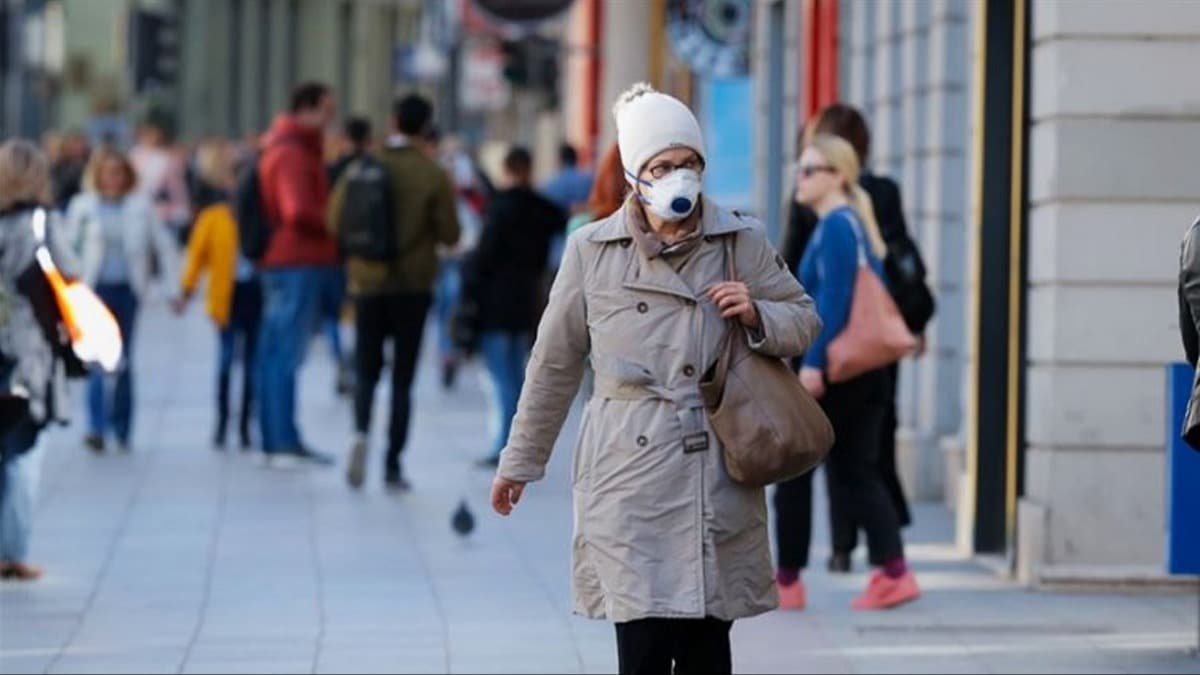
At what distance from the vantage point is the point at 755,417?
7797mm

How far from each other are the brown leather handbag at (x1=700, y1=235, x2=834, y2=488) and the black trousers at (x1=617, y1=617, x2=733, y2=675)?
36cm

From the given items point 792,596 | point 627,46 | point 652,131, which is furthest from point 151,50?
point 652,131

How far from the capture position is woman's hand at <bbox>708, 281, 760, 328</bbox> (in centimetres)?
773

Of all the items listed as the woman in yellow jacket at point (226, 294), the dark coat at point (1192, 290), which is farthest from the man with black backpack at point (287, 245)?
the dark coat at point (1192, 290)

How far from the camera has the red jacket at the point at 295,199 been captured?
1783 cm

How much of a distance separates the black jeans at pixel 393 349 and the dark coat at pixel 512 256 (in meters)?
1.61

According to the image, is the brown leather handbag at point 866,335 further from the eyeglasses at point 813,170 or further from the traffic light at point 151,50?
the traffic light at point 151,50

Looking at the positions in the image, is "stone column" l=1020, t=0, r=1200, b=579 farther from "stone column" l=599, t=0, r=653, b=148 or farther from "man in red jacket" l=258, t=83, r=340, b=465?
"stone column" l=599, t=0, r=653, b=148

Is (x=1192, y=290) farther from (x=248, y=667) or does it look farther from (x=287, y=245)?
A: (x=287, y=245)

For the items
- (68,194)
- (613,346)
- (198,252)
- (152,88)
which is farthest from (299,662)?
(152,88)

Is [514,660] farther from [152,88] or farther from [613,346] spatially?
[152,88]

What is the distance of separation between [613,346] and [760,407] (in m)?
0.37

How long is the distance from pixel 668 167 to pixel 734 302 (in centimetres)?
35

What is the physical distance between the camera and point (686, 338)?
25.6 feet
